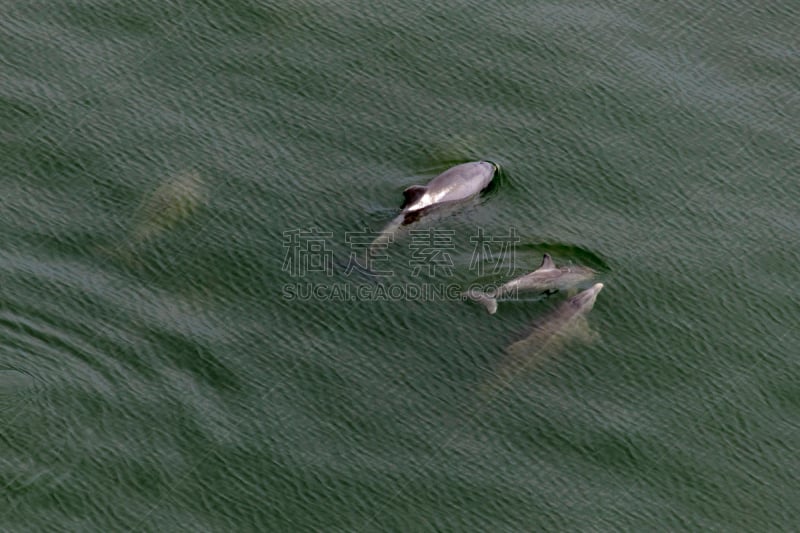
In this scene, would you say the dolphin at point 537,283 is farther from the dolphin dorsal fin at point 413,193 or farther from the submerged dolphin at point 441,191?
the dolphin dorsal fin at point 413,193

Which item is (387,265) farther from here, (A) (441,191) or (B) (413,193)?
(A) (441,191)

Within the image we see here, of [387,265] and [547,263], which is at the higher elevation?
[387,265]

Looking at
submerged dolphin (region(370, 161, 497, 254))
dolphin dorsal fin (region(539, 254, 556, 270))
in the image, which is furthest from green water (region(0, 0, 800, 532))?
dolphin dorsal fin (region(539, 254, 556, 270))

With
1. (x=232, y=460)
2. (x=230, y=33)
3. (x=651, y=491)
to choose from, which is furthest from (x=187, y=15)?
(x=651, y=491)

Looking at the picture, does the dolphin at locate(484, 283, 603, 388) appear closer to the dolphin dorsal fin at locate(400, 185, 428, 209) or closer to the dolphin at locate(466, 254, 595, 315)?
the dolphin at locate(466, 254, 595, 315)

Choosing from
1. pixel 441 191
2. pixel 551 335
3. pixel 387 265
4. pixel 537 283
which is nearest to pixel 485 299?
pixel 537 283

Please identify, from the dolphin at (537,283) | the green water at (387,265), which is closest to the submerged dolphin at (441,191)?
the green water at (387,265)

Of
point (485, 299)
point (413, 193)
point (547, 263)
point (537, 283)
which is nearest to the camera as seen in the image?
point (485, 299)
